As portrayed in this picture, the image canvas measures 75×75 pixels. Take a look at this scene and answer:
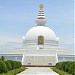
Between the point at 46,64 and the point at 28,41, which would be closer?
the point at 46,64

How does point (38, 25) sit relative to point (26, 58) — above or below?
above

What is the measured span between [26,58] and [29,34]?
1461 cm

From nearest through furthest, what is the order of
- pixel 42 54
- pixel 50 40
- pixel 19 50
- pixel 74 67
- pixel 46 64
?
pixel 74 67 → pixel 46 64 → pixel 42 54 → pixel 19 50 → pixel 50 40

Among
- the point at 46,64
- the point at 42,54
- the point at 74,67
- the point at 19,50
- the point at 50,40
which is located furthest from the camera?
the point at 50,40

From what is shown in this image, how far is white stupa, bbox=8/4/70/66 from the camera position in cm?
5922

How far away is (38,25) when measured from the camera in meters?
77.5

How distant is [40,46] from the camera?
2781 inches

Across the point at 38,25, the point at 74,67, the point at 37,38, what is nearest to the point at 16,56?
the point at 37,38

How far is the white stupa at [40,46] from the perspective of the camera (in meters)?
59.2

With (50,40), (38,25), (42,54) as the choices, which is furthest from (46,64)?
(38,25)

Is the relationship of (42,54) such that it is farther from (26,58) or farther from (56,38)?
(56,38)

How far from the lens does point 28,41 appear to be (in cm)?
7338

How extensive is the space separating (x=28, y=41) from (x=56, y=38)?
7.16 metres

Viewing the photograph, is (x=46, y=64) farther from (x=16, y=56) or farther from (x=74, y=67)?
(x=74, y=67)
